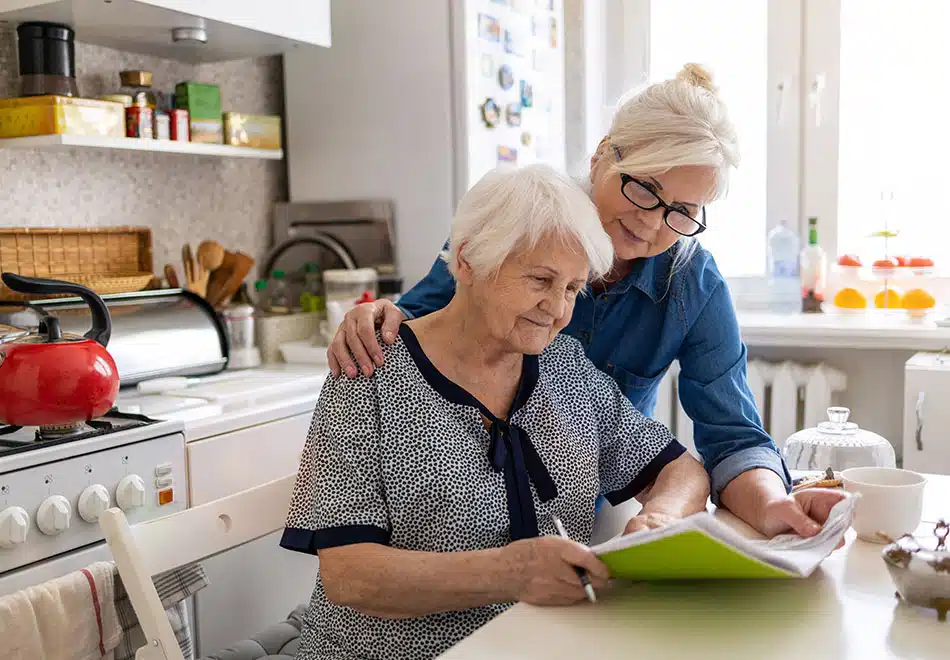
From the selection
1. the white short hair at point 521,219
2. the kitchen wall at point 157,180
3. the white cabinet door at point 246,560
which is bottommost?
the white cabinet door at point 246,560

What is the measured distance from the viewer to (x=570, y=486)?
4.29 ft

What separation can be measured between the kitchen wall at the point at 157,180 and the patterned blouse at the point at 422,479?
4.75 ft

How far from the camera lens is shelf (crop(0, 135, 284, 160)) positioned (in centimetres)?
219

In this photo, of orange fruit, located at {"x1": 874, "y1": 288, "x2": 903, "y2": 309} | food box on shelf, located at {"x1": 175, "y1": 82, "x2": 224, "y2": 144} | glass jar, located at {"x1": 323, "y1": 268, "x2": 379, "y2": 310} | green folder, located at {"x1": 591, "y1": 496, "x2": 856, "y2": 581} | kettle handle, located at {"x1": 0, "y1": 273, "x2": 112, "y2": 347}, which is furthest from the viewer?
orange fruit, located at {"x1": 874, "y1": 288, "x2": 903, "y2": 309}

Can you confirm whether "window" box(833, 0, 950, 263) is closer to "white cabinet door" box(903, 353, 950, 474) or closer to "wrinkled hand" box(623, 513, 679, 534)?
"white cabinet door" box(903, 353, 950, 474)

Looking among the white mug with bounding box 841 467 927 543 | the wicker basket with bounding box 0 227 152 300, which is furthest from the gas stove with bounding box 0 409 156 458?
the white mug with bounding box 841 467 927 543

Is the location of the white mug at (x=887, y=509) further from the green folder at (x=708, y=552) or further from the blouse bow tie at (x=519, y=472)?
the blouse bow tie at (x=519, y=472)

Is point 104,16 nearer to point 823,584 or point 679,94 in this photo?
point 679,94

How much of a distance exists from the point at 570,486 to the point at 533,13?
219 cm

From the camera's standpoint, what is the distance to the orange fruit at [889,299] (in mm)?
2941

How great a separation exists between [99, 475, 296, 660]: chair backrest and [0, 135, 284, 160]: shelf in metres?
1.14

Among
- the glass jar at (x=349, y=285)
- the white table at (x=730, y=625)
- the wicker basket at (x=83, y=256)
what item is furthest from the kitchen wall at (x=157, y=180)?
the white table at (x=730, y=625)

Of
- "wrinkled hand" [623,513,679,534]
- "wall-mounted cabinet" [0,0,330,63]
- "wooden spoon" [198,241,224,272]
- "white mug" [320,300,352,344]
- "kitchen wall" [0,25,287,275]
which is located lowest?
"wrinkled hand" [623,513,679,534]

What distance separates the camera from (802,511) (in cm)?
121
